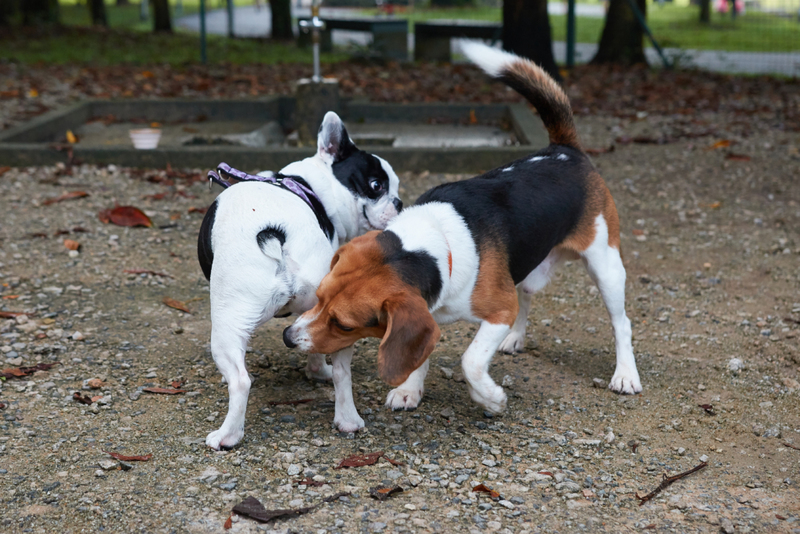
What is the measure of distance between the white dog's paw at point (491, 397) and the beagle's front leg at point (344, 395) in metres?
0.55

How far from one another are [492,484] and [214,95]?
9.68 meters

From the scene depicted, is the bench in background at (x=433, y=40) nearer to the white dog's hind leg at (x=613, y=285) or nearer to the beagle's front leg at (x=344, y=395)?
the white dog's hind leg at (x=613, y=285)

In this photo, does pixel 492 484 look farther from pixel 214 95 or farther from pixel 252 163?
pixel 214 95

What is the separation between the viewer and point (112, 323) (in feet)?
15.5

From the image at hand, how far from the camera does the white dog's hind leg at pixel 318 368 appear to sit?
4.14 metres

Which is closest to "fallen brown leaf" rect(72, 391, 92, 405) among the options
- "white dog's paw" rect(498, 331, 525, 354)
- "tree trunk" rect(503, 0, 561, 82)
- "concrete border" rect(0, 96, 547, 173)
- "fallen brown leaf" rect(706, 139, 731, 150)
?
"white dog's paw" rect(498, 331, 525, 354)

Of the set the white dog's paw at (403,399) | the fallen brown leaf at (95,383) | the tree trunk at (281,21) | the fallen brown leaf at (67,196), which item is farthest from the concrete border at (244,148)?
the tree trunk at (281,21)

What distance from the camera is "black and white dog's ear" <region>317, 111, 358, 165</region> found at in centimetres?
393

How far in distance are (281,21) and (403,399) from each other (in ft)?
60.0

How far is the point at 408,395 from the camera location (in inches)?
153

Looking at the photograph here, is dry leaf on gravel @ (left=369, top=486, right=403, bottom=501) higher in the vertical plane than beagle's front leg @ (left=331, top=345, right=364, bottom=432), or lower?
lower

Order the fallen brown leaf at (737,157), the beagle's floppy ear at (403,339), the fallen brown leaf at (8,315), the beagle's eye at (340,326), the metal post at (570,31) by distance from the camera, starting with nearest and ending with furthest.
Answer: the beagle's floppy ear at (403,339), the beagle's eye at (340,326), the fallen brown leaf at (8,315), the fallen brown leaf at (737,157), the metal post at (570,31)

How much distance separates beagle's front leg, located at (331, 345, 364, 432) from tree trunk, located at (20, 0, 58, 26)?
20506 millimetres

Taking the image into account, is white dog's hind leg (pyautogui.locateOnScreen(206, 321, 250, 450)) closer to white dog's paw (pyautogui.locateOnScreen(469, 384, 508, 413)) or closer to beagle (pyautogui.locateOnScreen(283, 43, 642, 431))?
beagle (pyautogui.locateOnScreen(283, 43, 642, 431))
